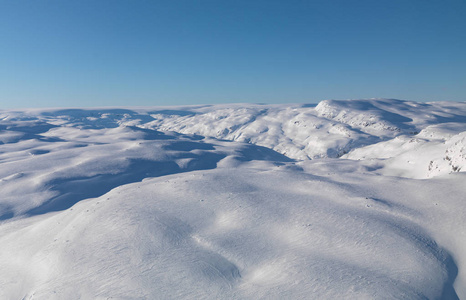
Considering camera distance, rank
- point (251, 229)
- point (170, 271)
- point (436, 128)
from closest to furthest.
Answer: point (170, 271), point (251, 229), point (436, 128)

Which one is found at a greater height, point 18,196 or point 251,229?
point 251,229

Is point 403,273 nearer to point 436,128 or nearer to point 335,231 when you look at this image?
point 335,231

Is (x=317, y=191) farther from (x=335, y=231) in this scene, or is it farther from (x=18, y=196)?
(x=18, y=196)

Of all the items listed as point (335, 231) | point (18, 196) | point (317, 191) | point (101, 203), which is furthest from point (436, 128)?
point (18, 196)

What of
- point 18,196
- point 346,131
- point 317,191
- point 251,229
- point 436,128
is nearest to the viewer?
point 251,229

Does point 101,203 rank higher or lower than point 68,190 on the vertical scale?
higher

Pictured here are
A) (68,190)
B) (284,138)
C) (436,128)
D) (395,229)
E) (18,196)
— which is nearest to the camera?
(395,229)

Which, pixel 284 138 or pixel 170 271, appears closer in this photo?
pixel 170 271

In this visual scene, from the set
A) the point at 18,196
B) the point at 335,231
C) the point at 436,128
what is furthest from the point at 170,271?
the point at 436,128

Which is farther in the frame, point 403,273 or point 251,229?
point 251,229
